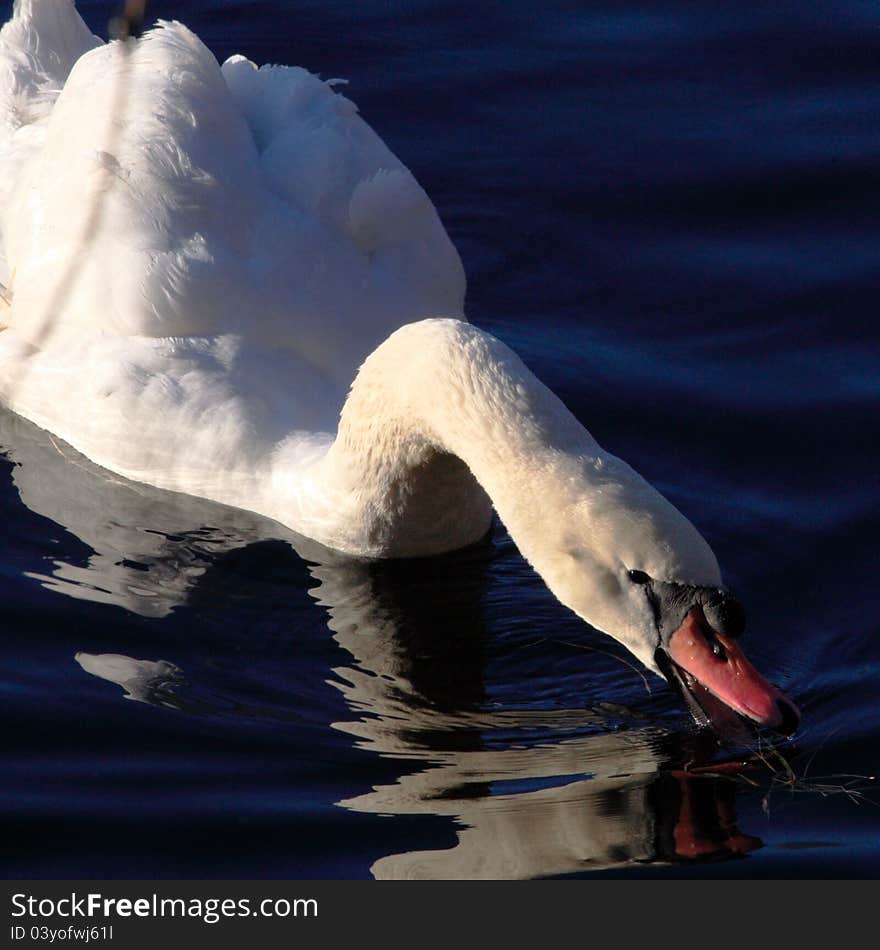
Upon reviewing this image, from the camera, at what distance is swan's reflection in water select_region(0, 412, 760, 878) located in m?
7.14

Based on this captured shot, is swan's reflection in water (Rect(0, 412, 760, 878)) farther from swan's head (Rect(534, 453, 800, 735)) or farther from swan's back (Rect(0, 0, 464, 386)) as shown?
swan's back (Rect(0, 0, 464, 386))

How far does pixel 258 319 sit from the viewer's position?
30.7 ft

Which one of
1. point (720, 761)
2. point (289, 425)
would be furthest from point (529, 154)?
point (720, 761)

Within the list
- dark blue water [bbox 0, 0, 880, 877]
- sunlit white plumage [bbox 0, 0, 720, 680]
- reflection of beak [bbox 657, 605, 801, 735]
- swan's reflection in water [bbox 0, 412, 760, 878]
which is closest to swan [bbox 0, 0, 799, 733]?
sunlit white plumage [bbox 0, 0, 720, 680]

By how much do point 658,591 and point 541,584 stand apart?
1.85m

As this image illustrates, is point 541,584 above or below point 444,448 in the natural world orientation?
below

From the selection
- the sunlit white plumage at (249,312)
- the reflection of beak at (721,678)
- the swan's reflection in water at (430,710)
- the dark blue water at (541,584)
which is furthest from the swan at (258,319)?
the reflection of beak at (721,678)

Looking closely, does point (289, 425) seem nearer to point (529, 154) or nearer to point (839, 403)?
point (839, 403)

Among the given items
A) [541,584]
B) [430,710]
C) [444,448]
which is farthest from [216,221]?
[430,710]

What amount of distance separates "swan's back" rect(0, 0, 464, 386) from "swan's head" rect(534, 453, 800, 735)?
244 centimetres

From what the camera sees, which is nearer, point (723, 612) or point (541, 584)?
point (723, 612)

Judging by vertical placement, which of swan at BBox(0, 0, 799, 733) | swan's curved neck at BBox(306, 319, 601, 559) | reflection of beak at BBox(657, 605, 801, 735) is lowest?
reflection of beak at BBox(657, 605, 801, 735)

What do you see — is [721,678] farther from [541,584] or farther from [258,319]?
[258,319]

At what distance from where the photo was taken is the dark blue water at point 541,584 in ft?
23.6
